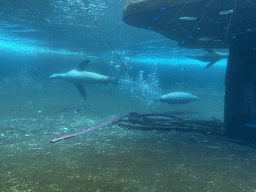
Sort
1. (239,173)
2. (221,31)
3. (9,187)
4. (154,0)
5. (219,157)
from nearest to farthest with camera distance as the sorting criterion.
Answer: (9,187) → (239,173) → (219,157) → (154,0) → (221,31)

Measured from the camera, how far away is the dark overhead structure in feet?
15.8

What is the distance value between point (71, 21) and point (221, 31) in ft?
37.9

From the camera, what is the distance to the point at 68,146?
16.9 ft

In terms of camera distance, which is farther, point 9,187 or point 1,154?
point 1,154

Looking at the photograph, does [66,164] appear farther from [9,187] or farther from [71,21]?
[71,21]

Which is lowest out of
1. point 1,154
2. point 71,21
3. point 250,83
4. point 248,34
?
point 1,154

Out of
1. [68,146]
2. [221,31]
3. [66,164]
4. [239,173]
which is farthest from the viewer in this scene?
[221,31]

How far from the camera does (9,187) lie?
286 centimetres

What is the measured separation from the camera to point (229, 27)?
20.8ft

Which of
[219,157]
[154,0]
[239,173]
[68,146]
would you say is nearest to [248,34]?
[154,0]

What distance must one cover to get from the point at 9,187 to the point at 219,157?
4577mm

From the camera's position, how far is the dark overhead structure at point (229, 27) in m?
4.83

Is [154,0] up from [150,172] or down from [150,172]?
A: up

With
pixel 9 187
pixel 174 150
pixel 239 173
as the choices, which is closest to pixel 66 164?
pixel 9 187
